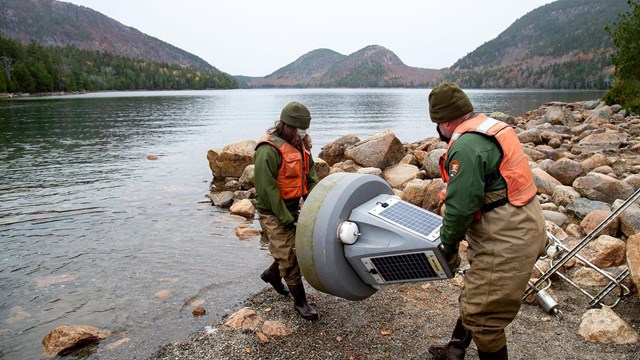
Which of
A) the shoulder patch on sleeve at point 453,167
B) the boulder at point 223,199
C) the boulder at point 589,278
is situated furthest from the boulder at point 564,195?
the boulder at point 223,199

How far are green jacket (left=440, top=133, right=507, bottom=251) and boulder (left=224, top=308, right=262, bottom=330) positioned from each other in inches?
119

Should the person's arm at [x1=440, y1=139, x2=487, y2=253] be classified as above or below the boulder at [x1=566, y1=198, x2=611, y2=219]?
above

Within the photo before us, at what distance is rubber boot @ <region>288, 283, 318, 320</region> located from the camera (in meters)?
5.35

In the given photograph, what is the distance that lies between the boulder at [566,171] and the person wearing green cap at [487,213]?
9329 millimetres

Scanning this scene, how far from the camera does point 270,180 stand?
15.9 feet

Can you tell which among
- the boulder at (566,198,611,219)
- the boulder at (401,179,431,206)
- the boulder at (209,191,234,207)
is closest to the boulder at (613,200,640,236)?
the boulder at (566,198,611,219)

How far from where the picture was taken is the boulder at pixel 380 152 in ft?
46.1

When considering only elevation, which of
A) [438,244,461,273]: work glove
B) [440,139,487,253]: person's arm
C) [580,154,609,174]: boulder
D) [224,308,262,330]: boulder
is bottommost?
[580,154,609,174]: boulder

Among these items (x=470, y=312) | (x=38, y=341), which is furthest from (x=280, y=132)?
(x=38, y=341)

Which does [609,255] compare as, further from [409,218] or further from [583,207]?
[409,218]

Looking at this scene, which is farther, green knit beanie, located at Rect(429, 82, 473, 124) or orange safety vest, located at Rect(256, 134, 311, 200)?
orange safety vest, located at Rect(256, 134, 311, 200)

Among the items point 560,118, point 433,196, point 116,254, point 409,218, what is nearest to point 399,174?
point 433,196

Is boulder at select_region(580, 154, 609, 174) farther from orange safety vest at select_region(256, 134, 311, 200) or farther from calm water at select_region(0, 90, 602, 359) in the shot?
orange safety vest at select_region(256, 134, 311, 200)

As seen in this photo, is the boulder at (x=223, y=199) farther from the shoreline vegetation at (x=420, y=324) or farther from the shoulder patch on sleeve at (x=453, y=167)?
the shoulder patch on sleeve at (x=453, y=167)
